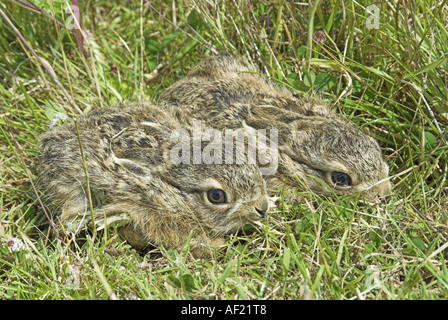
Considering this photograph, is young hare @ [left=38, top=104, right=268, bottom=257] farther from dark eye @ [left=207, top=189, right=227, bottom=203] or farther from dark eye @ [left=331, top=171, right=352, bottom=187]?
dark eye @ [left=331, top=171, right=352, bottom=187]

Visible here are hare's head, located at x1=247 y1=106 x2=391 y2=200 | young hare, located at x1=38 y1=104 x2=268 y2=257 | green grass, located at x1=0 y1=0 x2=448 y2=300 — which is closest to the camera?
green grass, located at x1=0 y1=0 x2=448 y2=300

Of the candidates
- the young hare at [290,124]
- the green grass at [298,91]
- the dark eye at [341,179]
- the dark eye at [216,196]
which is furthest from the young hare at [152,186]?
the dark eye at [341,179]

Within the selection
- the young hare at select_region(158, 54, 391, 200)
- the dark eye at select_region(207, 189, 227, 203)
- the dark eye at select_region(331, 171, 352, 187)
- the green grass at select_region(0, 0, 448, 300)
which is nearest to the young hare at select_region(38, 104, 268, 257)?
the dark eye at select_region(207, 189, 227, 203)

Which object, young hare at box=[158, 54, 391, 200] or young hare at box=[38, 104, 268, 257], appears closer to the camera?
young hare at box=[38, 104, 268, 257]

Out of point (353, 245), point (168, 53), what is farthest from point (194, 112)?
point (353, 245)

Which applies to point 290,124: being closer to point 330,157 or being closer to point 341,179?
point 330,157

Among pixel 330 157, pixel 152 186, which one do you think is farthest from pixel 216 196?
pixel 330 157
